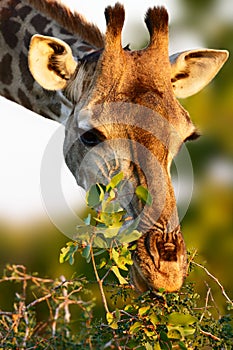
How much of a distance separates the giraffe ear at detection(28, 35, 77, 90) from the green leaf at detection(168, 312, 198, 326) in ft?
7.75

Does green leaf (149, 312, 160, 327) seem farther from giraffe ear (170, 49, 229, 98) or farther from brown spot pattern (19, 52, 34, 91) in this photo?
brown spot pattern (19, 52, 34, 91)

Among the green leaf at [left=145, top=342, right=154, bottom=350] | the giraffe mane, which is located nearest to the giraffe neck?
the giraffe mane

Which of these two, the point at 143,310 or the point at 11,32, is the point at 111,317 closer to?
the point at 143,310

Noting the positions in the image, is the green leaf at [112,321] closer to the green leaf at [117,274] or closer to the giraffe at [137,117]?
the green leaf at [117,274]

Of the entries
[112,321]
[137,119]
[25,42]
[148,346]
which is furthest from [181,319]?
[25,42]

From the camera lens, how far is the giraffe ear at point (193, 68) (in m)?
6.18

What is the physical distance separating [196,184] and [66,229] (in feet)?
20.7

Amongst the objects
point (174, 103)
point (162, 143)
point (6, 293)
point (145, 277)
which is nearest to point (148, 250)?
point (145, 277)

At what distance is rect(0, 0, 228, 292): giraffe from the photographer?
15.8 ft

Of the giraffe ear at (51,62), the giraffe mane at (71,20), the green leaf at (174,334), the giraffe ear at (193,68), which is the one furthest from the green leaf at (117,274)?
the giraffe mane at (71,20)

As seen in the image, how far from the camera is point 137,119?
528 centimetres

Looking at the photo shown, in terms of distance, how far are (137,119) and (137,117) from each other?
17 millimetres

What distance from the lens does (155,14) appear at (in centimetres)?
585

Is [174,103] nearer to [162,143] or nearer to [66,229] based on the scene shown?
[162,143]
